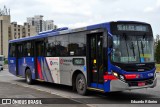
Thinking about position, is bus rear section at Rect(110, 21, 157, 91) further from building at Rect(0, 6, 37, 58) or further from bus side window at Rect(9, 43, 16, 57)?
building at Rect(0, 6, 37, 58)

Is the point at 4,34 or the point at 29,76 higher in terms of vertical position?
the point at 4,34

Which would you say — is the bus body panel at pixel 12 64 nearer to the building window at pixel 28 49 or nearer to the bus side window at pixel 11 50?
the bus side window at pixel 11 50

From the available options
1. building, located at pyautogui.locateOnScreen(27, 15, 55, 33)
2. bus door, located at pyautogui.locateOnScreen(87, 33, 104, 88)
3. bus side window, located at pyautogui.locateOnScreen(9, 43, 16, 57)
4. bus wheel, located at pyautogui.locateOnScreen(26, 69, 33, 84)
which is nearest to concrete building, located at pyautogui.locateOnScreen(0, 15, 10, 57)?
building, located at pyautogui.locateOnScreen(27, 15, 55, 33)

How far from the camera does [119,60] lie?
1210cm

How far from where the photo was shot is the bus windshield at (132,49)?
1215cm

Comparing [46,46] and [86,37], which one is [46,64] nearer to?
[46,46]

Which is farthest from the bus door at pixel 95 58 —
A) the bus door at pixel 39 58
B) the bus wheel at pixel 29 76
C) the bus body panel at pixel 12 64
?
the bus body panel at pixel 12 64

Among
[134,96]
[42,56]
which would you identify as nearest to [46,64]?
[42,56]

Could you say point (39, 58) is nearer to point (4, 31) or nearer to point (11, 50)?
point (11, 50)

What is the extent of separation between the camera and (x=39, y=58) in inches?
733

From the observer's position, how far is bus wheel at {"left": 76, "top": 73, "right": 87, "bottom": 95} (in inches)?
546

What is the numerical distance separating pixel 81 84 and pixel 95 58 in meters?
1.60

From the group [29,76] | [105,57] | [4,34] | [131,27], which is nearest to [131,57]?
[105,57]

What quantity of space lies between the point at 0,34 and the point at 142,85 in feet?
368
